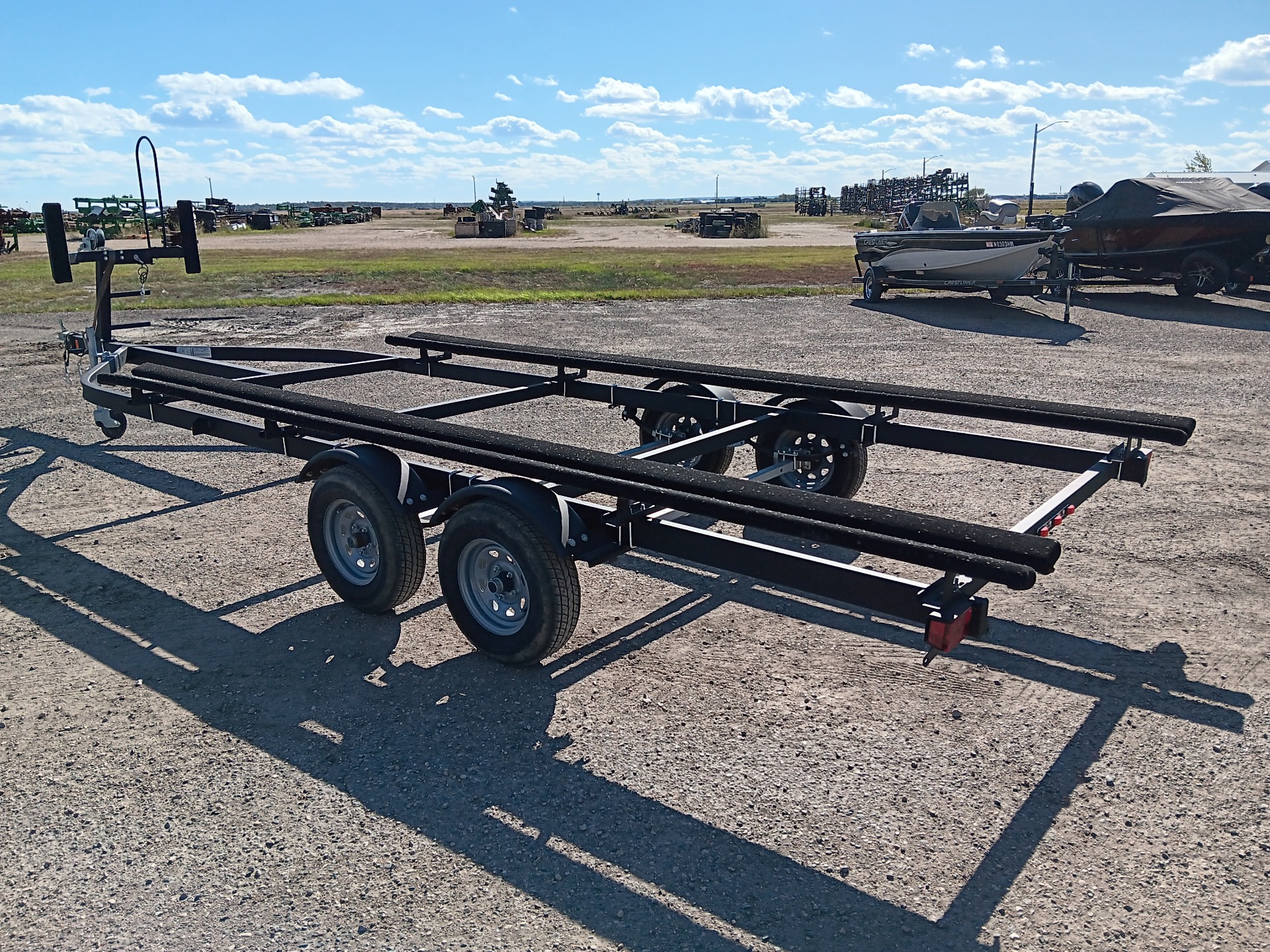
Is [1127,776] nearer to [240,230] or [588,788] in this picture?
[588,788]

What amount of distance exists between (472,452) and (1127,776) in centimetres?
292

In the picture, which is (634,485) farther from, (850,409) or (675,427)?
(675,427)

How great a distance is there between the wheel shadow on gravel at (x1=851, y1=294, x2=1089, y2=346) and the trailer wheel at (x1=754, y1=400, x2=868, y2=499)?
29.5 feet

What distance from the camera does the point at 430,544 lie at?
6102mm

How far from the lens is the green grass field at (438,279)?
19.6 meters

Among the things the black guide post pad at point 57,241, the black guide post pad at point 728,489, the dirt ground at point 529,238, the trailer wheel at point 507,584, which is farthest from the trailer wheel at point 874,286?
the dirt ground at point 529,238

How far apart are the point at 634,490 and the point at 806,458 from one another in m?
2.72

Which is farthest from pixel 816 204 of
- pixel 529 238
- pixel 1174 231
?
pixel 1174 231

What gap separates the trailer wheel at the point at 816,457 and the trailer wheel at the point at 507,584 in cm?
220

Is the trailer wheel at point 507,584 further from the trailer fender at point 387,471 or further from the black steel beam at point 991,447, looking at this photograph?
the black steel beam at point 991,447

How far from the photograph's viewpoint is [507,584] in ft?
14.5

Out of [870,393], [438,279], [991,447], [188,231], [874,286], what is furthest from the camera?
[438,279]

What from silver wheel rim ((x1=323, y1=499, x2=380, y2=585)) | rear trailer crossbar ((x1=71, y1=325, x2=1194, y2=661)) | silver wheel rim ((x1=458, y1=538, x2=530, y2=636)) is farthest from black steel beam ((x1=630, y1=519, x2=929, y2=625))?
silver wheel rim ((x1=323, y1=499, x2=380, y2=585))

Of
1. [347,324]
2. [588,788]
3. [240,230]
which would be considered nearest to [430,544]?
[588,788]
